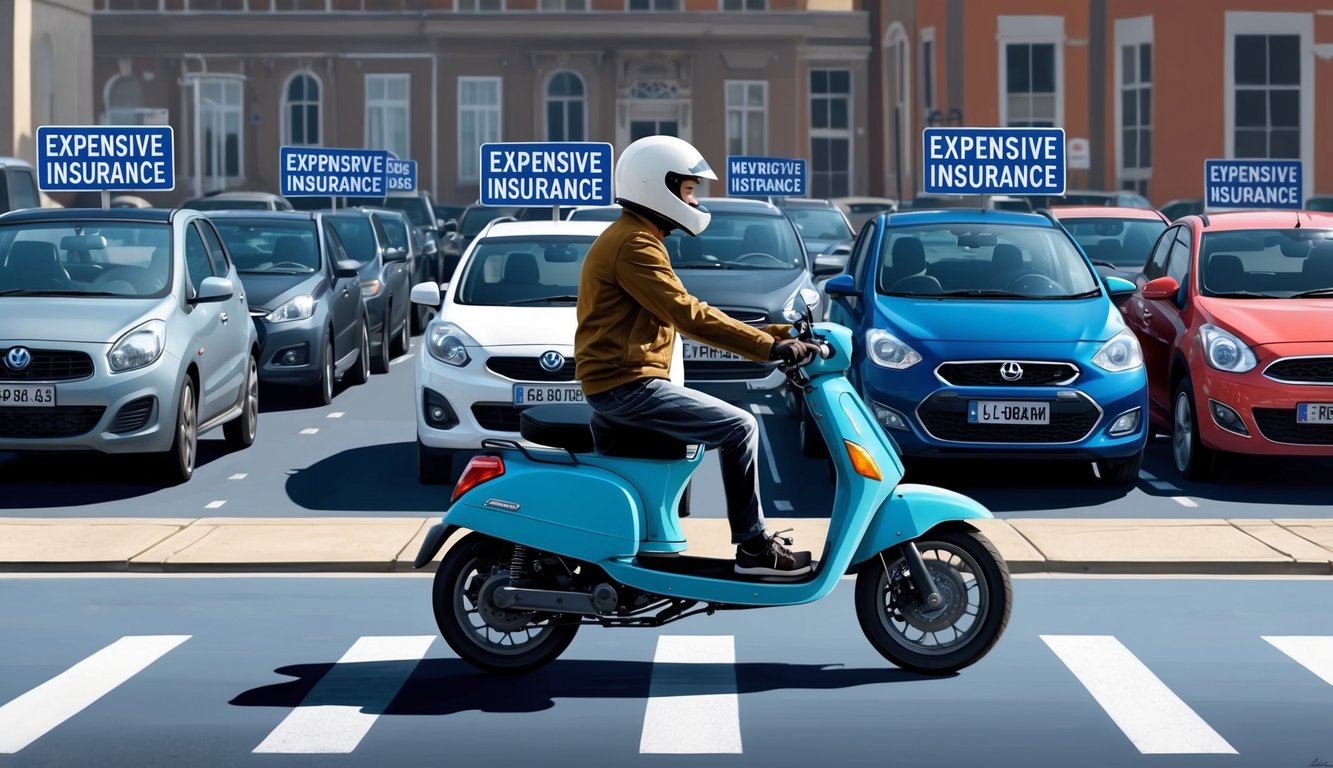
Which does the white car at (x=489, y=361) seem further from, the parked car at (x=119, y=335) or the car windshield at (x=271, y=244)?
the car windshield at (x=271, y=244)

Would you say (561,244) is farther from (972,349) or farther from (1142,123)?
(1142,123)

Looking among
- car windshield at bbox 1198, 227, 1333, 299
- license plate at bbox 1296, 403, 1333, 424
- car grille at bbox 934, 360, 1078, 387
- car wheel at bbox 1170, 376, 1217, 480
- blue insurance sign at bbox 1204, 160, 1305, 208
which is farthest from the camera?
blue insurance sign at bbox 1204, 160, 1305, 208

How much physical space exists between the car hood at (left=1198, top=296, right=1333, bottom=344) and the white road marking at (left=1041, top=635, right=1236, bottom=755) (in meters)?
4.81

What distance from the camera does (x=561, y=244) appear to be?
1456cm

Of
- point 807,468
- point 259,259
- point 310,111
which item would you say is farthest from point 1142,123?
point 807,468

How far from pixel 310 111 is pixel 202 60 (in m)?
3.09

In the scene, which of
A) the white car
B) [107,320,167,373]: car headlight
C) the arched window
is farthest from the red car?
the arched window

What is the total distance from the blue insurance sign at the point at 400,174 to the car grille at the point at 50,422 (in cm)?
3064

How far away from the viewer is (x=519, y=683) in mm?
→ 7906

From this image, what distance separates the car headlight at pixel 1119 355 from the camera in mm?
12641

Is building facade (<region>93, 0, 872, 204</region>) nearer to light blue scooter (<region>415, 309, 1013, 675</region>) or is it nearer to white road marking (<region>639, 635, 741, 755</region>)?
white road marking (<region>639, 635, 741, 755</region>)

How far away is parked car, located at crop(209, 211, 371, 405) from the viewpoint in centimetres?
1744

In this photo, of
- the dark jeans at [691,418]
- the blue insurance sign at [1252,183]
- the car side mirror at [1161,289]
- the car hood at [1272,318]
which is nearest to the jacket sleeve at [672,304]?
the dark jeans at [691,418]

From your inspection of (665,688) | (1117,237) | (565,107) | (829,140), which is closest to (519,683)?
(665,688)
